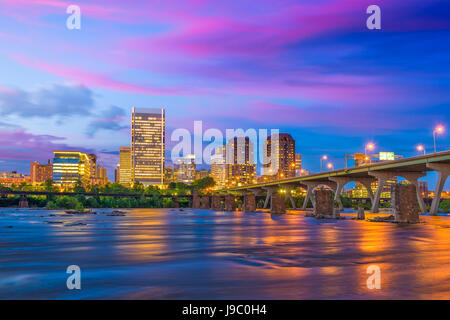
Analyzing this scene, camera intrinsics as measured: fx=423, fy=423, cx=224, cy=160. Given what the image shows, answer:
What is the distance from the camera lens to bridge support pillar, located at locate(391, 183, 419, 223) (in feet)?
197

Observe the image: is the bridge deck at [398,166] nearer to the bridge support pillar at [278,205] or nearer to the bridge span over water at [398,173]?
the bridge span over water at [398,173]

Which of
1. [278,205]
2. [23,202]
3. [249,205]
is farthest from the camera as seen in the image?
[23,202]

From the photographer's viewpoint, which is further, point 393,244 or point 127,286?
point 393,244

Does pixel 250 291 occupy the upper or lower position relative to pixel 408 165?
lower

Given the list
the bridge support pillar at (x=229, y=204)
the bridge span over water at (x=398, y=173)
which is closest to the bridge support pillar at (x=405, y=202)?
the bridge span over water at (x=398, y=173)

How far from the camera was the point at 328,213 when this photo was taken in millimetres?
88188

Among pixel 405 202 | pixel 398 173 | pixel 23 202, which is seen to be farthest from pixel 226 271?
pixel 23 202

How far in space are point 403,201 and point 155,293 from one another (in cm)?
5414

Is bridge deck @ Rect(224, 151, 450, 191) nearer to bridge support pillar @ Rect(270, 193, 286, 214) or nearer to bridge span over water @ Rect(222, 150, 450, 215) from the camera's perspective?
bridge span over water @ Rect(222, 150, 450, 215)

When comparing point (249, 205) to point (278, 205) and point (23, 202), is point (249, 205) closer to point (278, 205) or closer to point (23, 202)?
point (278, 205)

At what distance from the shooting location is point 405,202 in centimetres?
6134
